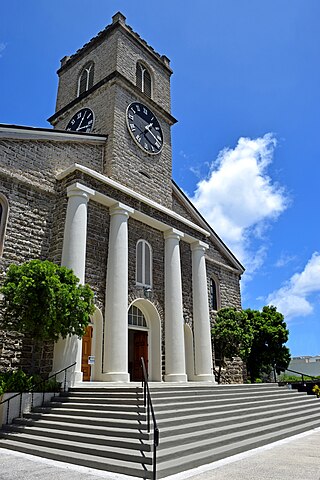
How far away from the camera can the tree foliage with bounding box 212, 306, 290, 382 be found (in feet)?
62.4

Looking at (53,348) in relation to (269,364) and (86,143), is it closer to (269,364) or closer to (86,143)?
(86,143)

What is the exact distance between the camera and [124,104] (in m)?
18.0

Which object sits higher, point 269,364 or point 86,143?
point 86,143

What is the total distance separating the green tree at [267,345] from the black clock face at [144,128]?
11.6 metres

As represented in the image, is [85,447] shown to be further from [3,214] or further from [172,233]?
[172,233]

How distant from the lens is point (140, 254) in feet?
52.8

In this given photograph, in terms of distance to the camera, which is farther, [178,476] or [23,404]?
[23,404]

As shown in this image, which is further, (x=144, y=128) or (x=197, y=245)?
(x=144, y=128)

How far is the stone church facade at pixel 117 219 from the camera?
12.6m

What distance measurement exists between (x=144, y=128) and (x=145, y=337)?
10.2 metres

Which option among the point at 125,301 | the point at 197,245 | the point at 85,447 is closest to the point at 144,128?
the point at 197,245

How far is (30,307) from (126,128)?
10.6m

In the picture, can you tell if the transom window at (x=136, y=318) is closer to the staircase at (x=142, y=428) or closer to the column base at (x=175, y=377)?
the column base at (x=175, y=377)

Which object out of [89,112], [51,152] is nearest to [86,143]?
[51,152]
